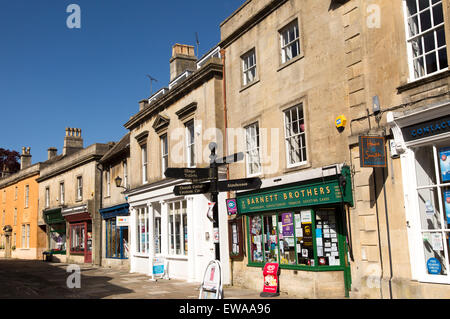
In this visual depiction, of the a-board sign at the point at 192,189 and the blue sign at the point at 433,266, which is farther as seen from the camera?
the a-board sign at the point at 192,189

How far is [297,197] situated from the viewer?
11.8 m

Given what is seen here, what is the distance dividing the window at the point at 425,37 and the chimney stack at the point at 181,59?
14.0 meters

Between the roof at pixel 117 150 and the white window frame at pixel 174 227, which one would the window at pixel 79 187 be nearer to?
the roof at pixel 117 150

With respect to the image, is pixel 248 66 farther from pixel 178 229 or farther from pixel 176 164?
pixel 178 229

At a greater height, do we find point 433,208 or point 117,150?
point 117,150

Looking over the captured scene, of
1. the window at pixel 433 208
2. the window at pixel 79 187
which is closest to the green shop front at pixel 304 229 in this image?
the window at pixel 433 208

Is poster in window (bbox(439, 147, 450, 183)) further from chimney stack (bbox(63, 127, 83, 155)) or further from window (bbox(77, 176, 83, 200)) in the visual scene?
chimney stack (bbox(63, 127, 83, 155))

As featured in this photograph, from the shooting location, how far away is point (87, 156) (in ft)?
91.9

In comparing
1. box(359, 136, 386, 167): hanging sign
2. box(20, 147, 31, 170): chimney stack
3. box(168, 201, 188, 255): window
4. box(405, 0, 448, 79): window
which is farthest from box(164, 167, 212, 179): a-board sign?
box(20, 147, 31, 170): chimney stack

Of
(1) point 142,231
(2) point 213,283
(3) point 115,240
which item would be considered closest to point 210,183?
(2) point 213,283

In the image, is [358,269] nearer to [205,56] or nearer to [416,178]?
[416,178]

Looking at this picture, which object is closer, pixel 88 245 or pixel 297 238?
pixel 297 238

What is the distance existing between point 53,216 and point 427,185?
2988 centimetres

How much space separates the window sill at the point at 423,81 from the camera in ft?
26.8
